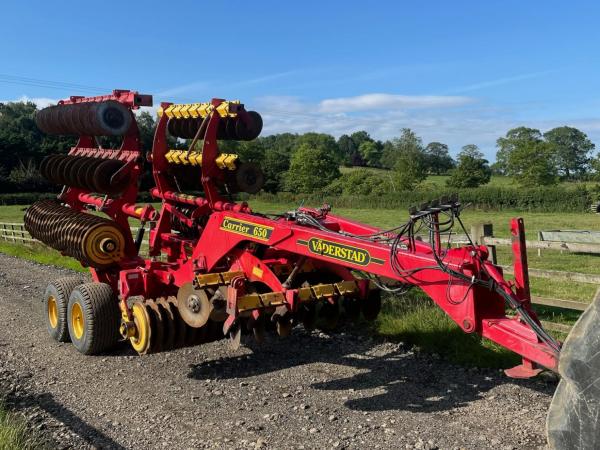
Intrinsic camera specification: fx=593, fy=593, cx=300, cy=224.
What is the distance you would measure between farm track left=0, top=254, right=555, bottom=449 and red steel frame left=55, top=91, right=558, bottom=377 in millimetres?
1012

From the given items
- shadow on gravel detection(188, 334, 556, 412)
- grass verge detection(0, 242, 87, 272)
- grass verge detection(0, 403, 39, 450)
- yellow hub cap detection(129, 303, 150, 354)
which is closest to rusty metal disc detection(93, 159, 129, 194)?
yellow hub cap detection(129, 303, 150, 354)

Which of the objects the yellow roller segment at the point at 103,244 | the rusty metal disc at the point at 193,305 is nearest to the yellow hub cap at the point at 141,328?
the rusty metal disc at the point at 193,305

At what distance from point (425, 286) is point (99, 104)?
16.5ft

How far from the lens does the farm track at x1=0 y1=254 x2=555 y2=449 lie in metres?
5.07

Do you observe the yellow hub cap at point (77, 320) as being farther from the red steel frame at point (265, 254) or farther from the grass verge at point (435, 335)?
the grass verge at point (435, 335)

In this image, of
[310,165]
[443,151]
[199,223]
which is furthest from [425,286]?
[443,151]

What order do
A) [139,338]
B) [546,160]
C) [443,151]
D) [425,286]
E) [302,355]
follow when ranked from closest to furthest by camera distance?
[425,286] → [139,338] → [302,355] → [546,160] → [443,151]

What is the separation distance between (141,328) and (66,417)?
4.21ft

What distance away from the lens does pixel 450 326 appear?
755 centimetres

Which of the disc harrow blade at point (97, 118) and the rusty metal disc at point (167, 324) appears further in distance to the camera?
the disc harrow blade at point (97, 118)

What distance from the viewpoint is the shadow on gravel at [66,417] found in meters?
5.10

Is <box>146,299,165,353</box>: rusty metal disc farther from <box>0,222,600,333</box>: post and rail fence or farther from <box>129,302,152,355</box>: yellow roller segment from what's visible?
<box>0,222,600,333</box>: post and rail fence

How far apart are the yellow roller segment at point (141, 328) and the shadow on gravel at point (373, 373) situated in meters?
0.64

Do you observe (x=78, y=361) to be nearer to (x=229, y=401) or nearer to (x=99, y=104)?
(x=229, y=401)
